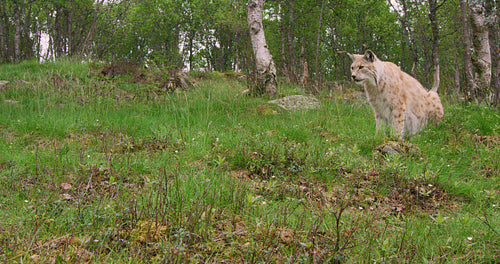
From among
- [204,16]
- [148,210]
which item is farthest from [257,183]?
[204,16]

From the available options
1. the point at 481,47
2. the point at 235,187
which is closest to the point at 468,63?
the point at 481,47

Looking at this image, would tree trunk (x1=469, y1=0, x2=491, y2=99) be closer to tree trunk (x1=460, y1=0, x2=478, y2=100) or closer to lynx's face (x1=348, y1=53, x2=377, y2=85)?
tree trunk (x1=460, y1=0, x2=478, y2=100)

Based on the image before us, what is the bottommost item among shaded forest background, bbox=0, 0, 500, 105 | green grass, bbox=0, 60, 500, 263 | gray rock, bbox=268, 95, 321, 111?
green grass, bbox=0, 60, 500, 263

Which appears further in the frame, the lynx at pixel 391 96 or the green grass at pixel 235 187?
the lynx at pixel 391 96

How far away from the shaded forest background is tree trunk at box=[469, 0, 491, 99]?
0.9 inches

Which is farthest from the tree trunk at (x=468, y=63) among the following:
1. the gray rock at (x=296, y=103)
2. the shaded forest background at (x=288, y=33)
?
the gray rock at (x=296, y=103)

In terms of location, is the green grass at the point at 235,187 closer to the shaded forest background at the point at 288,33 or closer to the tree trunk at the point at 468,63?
the tree trunk at the point at 468,63

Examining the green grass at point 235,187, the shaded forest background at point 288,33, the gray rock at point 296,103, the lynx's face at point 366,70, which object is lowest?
the green grass at point 235,187

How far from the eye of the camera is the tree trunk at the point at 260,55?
10492 mm

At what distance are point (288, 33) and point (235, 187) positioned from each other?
Answer: 2373 cm

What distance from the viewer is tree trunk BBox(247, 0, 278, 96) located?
413 inches

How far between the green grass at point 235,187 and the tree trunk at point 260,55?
8.44 feet

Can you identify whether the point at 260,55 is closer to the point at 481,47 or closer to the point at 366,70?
the point at 366,70

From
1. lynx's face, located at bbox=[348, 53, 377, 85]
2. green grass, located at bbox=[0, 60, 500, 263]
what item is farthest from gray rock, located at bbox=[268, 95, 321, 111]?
lynx's face, located at bbox=[348, 53, 377, 85]
